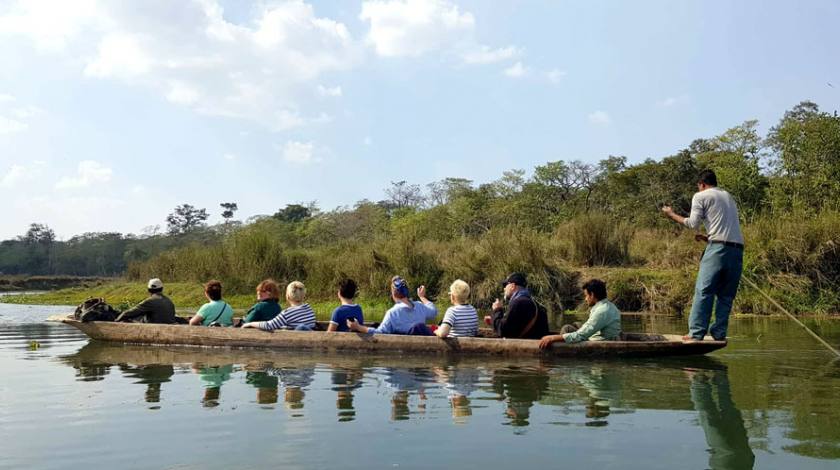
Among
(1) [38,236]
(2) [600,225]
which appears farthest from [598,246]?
(1) [38,236]

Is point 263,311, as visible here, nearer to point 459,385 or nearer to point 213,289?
point 213,289

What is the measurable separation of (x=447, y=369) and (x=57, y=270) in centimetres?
8511

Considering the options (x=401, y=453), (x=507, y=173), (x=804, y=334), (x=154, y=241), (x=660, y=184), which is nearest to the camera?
(x=401, y=453)

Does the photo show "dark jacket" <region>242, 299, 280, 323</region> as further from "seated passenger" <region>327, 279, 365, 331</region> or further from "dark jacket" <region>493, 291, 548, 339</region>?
"dark jacket" <region>493, 291, 548, 339</region>

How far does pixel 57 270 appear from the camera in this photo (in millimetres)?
82625

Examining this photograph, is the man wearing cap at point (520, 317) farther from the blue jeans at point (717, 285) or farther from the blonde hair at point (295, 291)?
the blonde hair at point (295, 291)

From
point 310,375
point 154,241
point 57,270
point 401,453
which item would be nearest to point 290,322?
point 310,375

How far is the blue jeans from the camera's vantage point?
7.78 m

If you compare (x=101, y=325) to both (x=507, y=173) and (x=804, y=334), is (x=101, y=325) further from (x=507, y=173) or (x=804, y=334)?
(x=507, y=173)

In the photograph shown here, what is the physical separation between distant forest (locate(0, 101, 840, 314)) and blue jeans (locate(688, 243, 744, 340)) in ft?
22.7

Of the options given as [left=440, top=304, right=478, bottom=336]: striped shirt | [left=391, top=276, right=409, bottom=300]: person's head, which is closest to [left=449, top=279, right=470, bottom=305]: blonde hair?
[left=440, top=304, right=478, bottom=336]: striped shirt

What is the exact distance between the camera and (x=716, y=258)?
307 inches

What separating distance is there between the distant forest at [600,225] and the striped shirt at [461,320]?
782 centimetres

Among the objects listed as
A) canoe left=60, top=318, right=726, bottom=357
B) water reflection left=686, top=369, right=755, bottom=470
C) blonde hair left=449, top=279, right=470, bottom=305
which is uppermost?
blonde hair left=449, top=279, right=470, bottom=305
